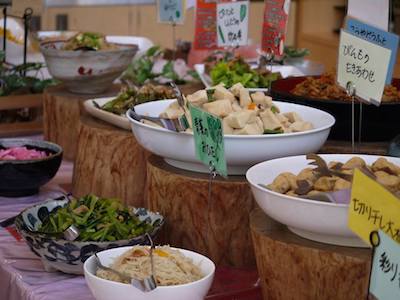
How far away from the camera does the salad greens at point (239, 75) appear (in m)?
2.50

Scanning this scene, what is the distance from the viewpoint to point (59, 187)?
2422mm

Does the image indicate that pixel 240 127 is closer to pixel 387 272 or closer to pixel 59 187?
pixel 387 272

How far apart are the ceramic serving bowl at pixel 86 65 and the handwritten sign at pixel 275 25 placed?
561 mm

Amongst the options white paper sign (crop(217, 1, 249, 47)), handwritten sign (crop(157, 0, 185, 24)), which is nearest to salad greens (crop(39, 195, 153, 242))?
white paper sign (crop(217, 1, 249, 47))

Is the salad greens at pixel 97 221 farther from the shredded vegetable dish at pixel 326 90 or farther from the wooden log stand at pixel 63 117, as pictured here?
the wooden log stand at pixel 63 117

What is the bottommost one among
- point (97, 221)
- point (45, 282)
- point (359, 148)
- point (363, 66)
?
point (45, 282)

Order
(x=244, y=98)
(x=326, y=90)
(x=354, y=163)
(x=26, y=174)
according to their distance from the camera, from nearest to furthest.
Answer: (x=354, y=163) < (x=244, y=98) < (x=326, y=90) < (x=26, y=174)

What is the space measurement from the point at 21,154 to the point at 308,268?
1.16 meters

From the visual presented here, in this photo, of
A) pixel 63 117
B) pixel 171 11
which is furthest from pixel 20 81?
pixel 171 11

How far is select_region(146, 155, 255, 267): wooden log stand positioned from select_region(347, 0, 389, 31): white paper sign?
721 mm

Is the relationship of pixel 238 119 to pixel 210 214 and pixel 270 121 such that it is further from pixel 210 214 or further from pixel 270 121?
pixel 210 214

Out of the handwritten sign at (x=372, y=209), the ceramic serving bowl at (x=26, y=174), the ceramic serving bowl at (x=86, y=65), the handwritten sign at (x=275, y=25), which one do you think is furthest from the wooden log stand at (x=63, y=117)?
the handwritten sign at (x=372, y=209)

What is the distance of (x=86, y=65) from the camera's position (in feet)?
8.76

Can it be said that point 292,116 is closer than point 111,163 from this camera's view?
Yes
